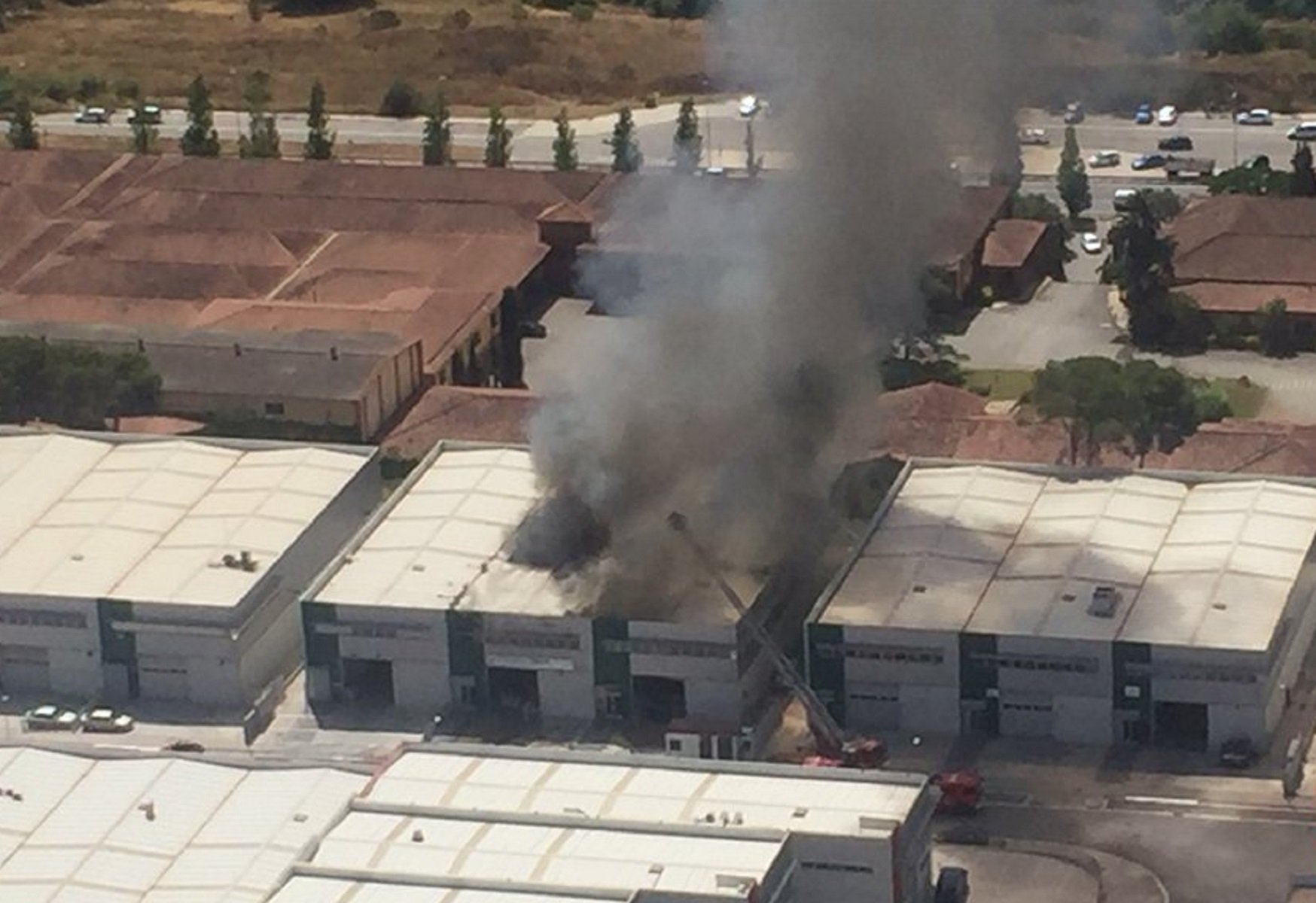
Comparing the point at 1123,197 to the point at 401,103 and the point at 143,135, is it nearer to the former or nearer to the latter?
the point at 401,103

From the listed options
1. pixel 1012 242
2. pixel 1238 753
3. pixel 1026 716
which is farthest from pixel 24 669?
pixel 1012 242

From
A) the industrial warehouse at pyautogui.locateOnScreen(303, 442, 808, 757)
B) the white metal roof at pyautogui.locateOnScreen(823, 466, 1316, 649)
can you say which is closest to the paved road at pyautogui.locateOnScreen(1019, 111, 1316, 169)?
the white metal roof at pyautogui.locateOnScreen(823, 466, 1316, 649)

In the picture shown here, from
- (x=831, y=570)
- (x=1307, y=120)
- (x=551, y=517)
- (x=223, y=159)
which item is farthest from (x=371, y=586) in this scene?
(x=1307, y=120)

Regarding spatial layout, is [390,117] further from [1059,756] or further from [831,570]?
[1059,756]

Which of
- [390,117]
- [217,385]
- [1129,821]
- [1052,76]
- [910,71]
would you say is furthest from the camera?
[390,117]

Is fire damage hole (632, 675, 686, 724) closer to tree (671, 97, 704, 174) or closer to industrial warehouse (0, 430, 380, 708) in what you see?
industrial warehouse (0, 430, 380, 708)

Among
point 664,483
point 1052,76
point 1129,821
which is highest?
point 1052,76

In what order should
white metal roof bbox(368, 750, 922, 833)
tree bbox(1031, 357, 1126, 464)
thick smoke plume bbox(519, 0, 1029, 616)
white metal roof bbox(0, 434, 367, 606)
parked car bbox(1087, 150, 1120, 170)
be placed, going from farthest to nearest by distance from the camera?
parked car bbox(1087, 150, 1120, 170)
tree bbox(1031, 357, 1126, 464)
white metal roof bbox(0, 434, 367, 606)
thick smoke plume bbox(519, 0, 1029, 616)
white metal roof bbox(368, 750, 922, 833)
